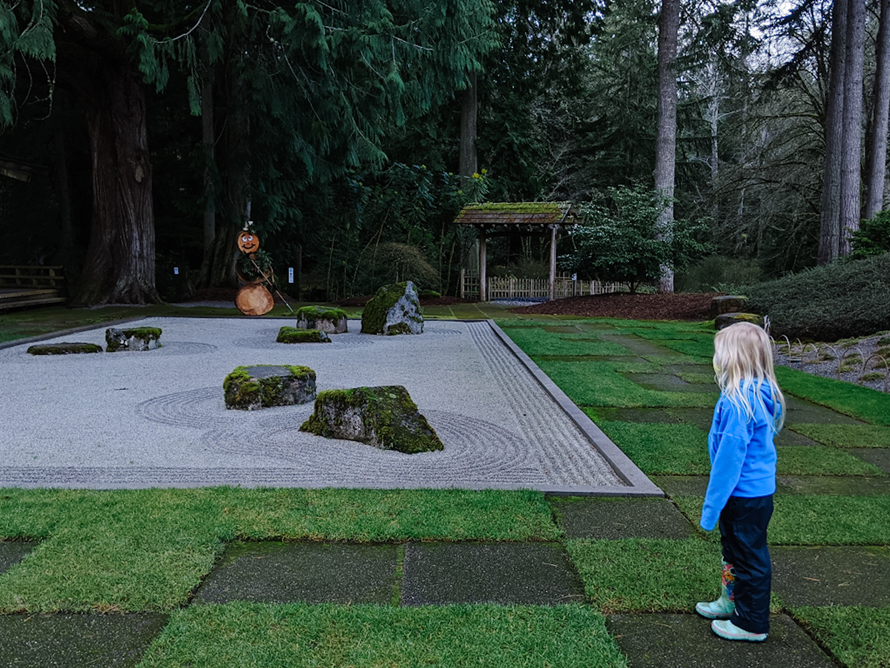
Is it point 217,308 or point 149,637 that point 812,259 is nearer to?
point 217,308

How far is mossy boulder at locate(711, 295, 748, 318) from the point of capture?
568 inches

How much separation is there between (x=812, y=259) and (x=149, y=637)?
2545 cm

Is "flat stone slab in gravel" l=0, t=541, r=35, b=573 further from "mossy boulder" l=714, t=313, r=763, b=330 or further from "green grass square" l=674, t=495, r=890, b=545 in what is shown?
"mossy boulder" l=714, t=313, r=763, b=330

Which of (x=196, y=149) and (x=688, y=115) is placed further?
(x=688, y=115)

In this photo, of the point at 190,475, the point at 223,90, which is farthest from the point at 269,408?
the point at 223,90

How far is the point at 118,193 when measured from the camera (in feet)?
56.1

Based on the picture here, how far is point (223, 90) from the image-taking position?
68.6 ft

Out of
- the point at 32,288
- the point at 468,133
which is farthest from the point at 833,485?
the point at 468,133

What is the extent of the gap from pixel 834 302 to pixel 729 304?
3267mm

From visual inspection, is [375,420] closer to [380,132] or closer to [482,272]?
[380,132]

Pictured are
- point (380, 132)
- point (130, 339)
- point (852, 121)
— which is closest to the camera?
point (130, 339)

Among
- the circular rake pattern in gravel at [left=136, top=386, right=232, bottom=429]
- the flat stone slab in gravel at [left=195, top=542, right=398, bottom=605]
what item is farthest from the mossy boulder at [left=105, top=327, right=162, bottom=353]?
the flat stone slab in gravel at [left=195, top=542, right=398, bottom=605]

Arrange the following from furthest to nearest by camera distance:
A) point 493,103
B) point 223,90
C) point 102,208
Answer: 1. point 493,103
2. point 223,90
3. point 102,208

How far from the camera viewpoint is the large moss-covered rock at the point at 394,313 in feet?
41.7
